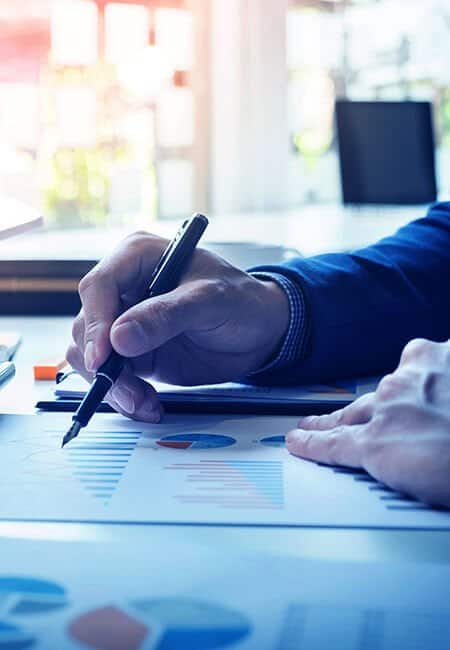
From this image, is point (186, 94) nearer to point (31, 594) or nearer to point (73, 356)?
point (73, 356)

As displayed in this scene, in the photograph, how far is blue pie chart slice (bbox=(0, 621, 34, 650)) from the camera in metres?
0.39

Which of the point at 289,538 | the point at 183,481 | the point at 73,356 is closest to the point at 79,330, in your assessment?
the point at 73,356

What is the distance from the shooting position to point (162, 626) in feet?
1.33

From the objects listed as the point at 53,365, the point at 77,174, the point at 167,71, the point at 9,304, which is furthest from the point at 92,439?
the point at 167,71

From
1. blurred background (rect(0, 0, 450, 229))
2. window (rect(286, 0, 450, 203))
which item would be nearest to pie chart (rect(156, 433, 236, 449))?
blurred background (rect(0, 0, 450, 229))

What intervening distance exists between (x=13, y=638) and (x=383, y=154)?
68.4 inches

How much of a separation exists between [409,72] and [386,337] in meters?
1.56

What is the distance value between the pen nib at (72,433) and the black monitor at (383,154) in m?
1.42

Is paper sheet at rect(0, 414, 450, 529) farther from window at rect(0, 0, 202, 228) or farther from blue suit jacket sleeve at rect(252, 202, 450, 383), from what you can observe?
window at rect(0, 0, 202, 228)

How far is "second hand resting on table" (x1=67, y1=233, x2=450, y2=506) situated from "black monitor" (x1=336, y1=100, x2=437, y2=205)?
1170 millimetres

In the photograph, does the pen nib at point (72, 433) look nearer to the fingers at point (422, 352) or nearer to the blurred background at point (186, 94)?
the fingers at point (422, 352)

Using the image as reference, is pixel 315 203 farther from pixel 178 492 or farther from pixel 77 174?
pixel 178 492

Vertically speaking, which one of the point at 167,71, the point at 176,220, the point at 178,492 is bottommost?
the point at 178,492

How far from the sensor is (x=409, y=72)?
231cm
